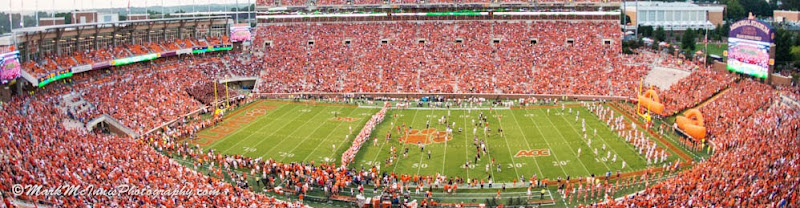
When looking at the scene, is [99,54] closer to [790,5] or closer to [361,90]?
[361,90]

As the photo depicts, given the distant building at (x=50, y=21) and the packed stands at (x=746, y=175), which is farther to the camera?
the distant building at (x=50, y=21)

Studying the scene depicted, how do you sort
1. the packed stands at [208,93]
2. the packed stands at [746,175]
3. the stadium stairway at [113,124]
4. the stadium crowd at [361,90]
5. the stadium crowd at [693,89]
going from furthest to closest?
the packed stands at [208,93]
the stadium crowd at [693,89]
the stadium stairway at [113,124]
the stadium crowd at [361,90]
the packed stands at [746,175]

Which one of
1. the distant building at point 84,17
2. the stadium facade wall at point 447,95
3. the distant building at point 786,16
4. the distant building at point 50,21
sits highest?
the distant building at point 786,16

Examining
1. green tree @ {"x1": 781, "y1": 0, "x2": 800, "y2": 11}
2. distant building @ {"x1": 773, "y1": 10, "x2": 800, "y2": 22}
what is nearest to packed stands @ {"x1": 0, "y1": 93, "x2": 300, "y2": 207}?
distant building @ {"x1": 773, "y1": 10, "x2": 800, "y2": 22}

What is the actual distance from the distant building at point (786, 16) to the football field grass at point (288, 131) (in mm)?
65665

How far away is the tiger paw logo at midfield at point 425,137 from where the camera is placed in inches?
1330

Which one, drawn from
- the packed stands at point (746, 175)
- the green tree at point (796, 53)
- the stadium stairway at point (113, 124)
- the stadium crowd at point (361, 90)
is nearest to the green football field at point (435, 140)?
the stadium crowd at point (361, 90)

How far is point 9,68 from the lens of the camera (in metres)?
33.4

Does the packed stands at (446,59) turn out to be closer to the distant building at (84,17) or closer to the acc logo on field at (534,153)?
the distant building at (84,17)

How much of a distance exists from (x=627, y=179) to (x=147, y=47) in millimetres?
34081

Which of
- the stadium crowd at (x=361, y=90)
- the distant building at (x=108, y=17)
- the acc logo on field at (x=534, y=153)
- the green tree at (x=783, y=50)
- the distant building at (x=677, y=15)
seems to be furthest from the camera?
the distant building at (x=677, y=15)

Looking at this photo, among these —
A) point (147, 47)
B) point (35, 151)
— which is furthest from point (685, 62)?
point (35, 151)

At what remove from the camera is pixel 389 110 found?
42438 millimetres

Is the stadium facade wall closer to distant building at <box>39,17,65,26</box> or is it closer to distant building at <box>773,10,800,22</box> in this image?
distant building at <box>39,17,65,26</box>
